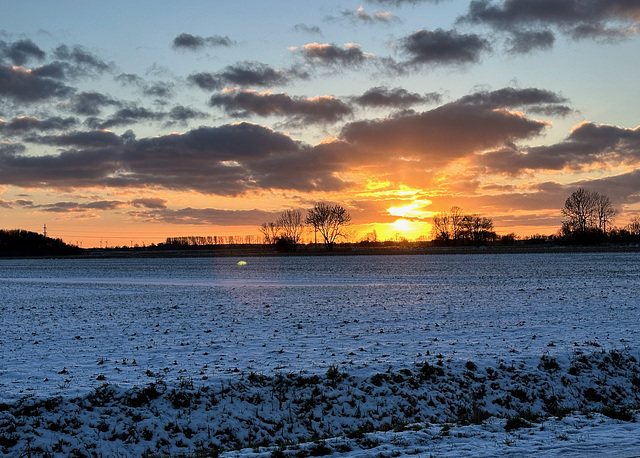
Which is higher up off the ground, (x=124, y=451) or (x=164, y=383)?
(x=164, y=383)

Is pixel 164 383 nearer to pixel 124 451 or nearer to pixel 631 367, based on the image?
pixel 124 451

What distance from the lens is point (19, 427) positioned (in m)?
10.3

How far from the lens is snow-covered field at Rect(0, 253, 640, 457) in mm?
9742

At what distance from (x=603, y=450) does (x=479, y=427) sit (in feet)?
7.52

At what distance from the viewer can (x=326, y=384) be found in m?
12.8

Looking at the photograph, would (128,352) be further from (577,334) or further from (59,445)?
(577,334)

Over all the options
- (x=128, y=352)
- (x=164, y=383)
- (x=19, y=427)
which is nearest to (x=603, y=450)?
(x=164, y=383)

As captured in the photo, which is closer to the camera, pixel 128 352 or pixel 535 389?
pixel 535 389

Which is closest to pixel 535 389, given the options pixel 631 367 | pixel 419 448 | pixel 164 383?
pixel 631 367

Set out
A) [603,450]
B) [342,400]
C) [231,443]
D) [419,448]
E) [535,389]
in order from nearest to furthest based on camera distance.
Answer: [603,450] → [419,448] → [231,443] → [342,400] → [535,389]

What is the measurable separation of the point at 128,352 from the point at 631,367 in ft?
49.7

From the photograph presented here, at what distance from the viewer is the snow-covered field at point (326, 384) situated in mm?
9742

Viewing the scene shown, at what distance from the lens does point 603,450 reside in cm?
809

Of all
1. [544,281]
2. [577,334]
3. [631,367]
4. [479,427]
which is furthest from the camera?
[544,281]
